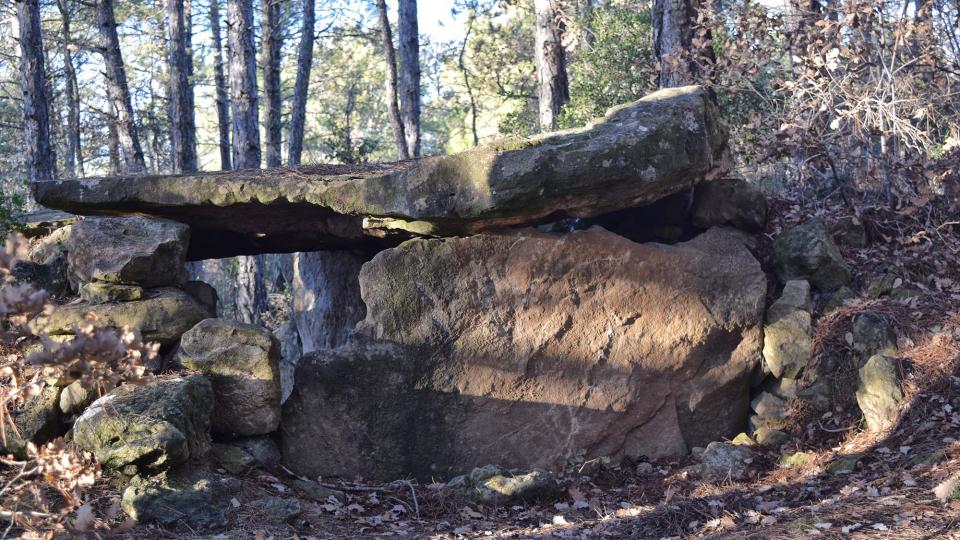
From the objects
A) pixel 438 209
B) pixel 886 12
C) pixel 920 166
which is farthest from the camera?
pixel 886 12

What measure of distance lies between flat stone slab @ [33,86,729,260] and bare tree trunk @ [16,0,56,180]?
16.1ft

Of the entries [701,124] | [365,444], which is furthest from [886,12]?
[365,444]

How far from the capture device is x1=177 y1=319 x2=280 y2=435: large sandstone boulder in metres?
6.85

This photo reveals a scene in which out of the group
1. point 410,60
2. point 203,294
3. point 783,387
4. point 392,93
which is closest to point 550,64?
point 392,93

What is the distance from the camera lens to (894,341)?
738 cm

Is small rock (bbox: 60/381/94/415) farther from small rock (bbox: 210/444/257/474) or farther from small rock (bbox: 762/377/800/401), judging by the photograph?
small rock (bbox: 762/377/800/401)

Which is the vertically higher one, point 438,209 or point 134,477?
point 438,209

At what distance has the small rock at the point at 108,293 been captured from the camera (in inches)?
282

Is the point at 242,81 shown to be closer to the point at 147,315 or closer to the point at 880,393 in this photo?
the point at 147,315

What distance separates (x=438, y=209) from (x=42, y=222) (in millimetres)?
3746

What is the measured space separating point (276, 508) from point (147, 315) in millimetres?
2070

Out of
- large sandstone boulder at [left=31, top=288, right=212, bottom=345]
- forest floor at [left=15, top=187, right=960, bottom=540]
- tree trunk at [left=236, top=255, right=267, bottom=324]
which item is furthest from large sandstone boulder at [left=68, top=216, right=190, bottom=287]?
tree trunk at [left=236, top=255, right=267, bottom=324]

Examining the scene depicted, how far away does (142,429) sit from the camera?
231 inches

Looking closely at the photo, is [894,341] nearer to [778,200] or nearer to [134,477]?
[778,200]
